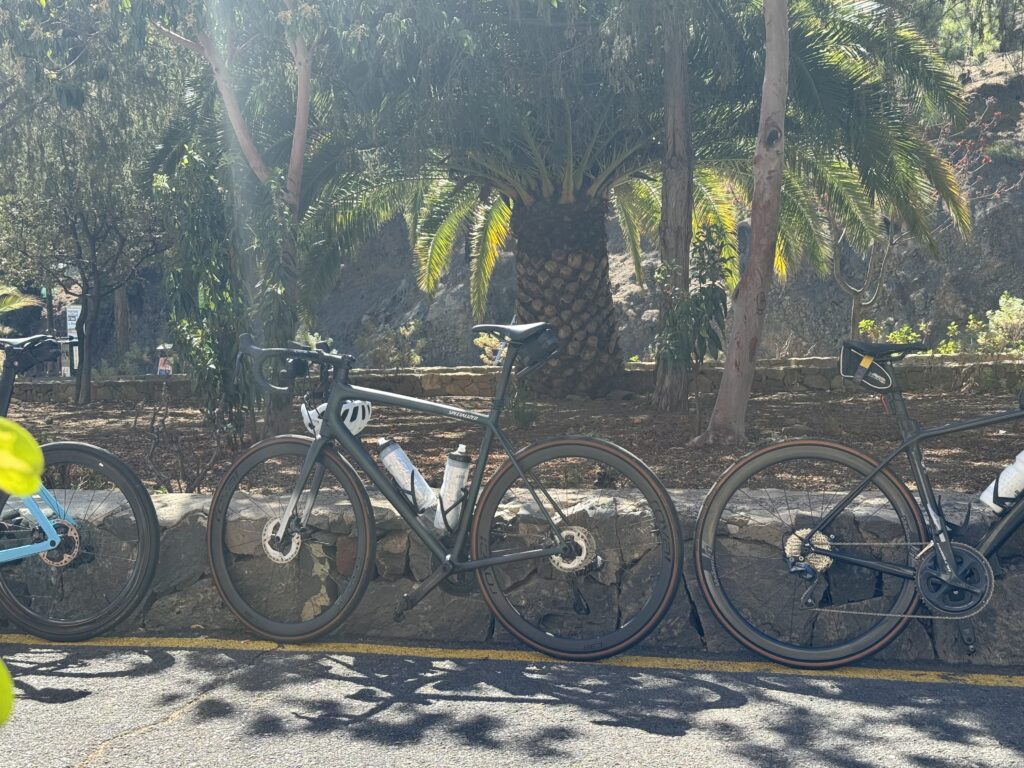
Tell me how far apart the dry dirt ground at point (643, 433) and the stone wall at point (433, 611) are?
23.8 inches

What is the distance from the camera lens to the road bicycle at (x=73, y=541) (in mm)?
4195

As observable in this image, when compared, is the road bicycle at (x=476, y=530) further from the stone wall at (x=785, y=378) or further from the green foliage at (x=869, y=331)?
the green foliage at (x=869, y=331)

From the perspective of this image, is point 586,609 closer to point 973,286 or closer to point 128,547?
point 128,547

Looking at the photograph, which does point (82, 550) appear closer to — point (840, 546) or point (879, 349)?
point (840, 546)

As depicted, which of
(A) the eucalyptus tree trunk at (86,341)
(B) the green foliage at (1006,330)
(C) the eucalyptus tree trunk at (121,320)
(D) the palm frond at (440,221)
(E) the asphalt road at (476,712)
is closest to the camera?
(E) the asphalt road at (476,712)

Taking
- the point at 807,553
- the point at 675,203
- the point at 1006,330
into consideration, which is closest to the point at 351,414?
the point at 807,553

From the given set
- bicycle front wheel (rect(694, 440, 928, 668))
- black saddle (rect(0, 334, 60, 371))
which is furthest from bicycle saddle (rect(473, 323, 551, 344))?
black saddle (rect(0, 334, 60, 371))

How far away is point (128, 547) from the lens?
4.38m

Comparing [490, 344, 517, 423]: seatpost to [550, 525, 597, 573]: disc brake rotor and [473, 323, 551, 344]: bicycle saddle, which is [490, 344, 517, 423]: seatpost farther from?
[550, 525, 597, 573]: disc brake rotor

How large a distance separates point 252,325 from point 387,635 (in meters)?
5.22

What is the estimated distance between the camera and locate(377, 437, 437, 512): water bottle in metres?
4.04

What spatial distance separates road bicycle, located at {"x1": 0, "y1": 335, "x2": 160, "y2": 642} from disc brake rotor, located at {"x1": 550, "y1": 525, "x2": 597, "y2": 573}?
5.09 feet

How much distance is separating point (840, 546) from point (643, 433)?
17.4ft

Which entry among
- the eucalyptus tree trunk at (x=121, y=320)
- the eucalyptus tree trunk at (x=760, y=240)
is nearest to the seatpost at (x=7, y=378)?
the eucalyptus tree trunk at (x=760, y=240)
